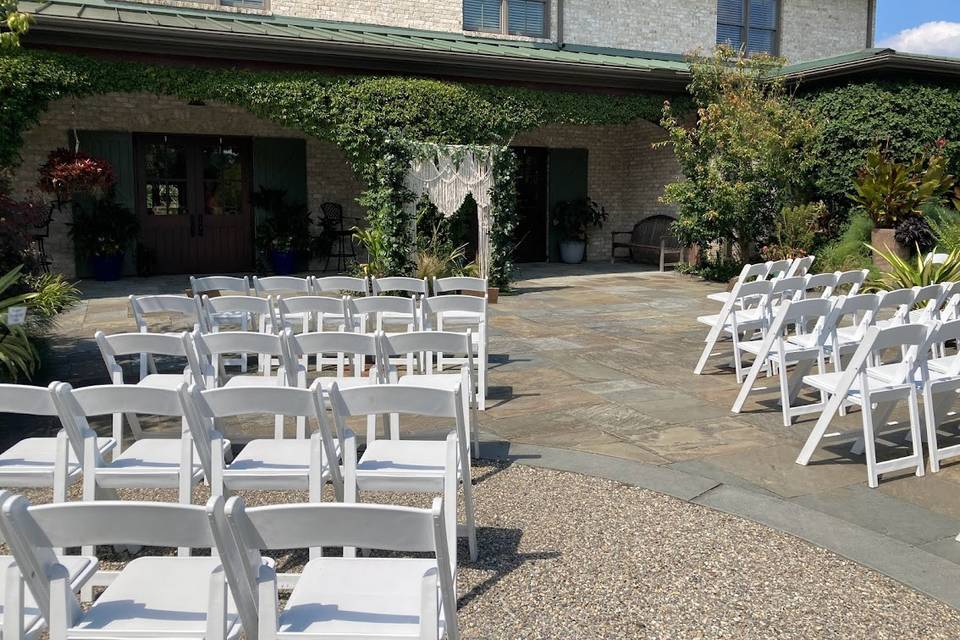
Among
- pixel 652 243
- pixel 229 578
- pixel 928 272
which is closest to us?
pixel 229 578

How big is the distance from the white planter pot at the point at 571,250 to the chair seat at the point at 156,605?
14.3 m

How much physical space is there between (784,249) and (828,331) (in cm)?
764

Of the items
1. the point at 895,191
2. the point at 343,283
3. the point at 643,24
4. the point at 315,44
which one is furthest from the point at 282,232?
the point at 895,191

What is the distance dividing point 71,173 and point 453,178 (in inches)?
187

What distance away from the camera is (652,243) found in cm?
1611

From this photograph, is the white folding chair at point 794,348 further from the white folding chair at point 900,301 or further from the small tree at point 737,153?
the small tree at point 737,153

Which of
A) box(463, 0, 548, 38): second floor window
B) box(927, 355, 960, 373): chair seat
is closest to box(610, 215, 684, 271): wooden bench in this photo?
box(463, 0, 548, 38): second floor window

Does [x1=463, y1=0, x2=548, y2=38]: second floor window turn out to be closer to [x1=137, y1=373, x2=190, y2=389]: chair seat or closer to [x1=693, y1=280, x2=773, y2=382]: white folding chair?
[x1=693, y1=280, x2=773, y2=382]: white folding chair

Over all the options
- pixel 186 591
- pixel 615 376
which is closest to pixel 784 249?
pixel 615 376

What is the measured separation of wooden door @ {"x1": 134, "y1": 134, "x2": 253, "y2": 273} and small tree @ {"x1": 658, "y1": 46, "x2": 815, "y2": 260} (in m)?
7.01

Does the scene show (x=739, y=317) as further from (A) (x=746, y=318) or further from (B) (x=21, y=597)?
(B) (x=21, y=597)

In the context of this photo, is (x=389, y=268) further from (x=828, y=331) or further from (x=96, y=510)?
(x=96, y=510)

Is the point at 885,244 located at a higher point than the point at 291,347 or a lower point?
higher

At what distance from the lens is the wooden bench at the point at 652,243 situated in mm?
15352
